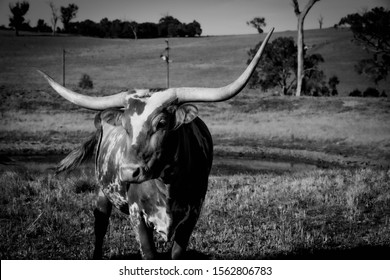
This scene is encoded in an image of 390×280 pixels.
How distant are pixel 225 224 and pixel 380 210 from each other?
305 cm

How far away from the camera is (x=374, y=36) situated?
3594 cm

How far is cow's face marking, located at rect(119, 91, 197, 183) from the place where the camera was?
3.73 metres

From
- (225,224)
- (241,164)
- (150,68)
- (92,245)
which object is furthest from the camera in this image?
(150,68)

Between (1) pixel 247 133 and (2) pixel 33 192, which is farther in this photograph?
(1) pixel 247 133

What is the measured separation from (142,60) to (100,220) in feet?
164

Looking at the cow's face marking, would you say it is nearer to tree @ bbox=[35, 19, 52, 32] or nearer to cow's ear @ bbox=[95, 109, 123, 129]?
cow's ear @ bbox=[95, 109, 123, 129]

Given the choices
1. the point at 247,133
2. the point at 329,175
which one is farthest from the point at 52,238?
the point at 247,133

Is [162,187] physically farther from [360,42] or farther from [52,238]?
[360,42]

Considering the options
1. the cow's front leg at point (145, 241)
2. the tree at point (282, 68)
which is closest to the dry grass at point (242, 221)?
the cow's front leg at point (145, 241)

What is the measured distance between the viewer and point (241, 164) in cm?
1576

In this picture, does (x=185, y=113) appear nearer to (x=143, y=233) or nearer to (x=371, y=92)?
(x=143, y=233)

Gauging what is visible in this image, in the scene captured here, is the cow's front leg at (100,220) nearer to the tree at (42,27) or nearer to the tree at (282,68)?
the tree at (282,68)

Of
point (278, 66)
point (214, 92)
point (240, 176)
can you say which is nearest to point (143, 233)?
point (214, 92)

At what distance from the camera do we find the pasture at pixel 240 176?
20.2 ft
